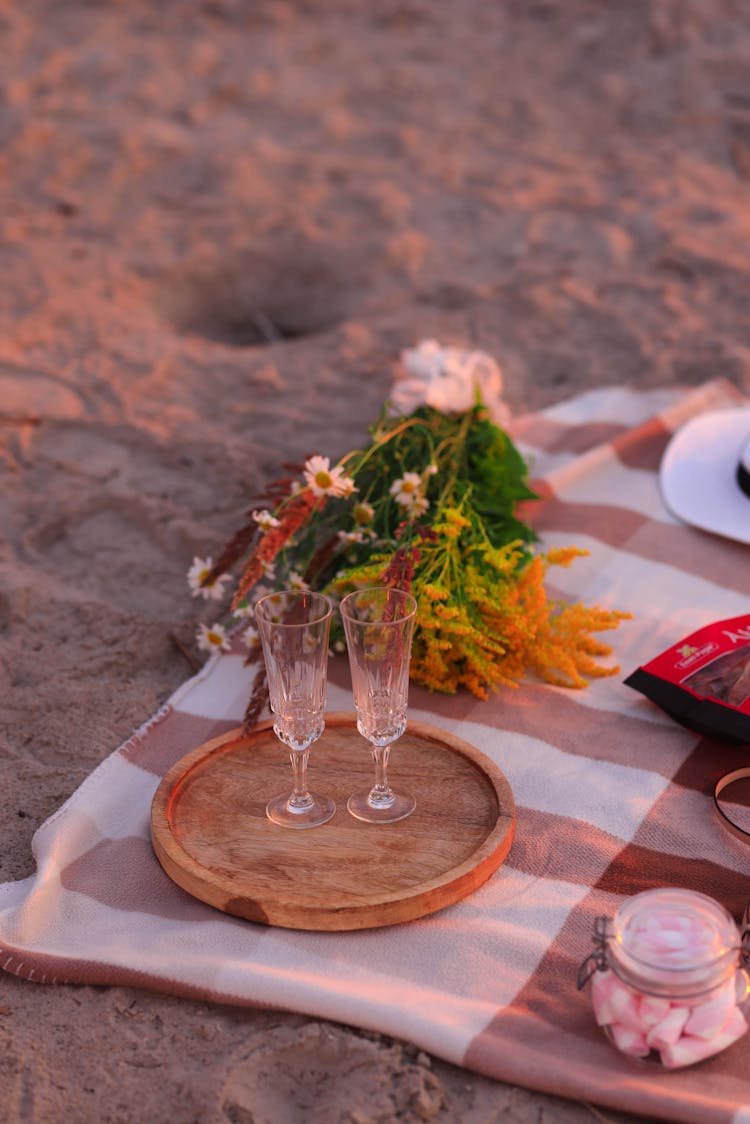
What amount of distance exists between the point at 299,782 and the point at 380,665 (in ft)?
0.88

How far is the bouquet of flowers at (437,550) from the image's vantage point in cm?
210

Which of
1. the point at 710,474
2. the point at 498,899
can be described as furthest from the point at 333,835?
the point at 710,474

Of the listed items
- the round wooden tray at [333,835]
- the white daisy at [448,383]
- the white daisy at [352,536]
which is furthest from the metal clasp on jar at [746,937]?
the white daisy at [448,383]

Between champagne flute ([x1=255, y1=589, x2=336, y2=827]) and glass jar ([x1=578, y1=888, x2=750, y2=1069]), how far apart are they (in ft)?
1.64

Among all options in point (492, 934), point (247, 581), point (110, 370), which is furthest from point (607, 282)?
point (492, 934)

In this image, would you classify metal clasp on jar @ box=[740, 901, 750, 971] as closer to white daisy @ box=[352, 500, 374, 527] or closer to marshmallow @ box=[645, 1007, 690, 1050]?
marshmallow @ box=[645, 1007, 690, 1050]

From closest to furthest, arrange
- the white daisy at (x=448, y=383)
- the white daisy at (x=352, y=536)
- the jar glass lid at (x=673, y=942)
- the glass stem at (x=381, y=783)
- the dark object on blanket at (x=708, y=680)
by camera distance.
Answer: the jar glass lid at (x=673, y=942), the glass stem at (x=381, y=783), the dark object on blanket at (x=708, y=680), the white daisy at (x=352, y=536), the white daisy at (x=448, y=383)

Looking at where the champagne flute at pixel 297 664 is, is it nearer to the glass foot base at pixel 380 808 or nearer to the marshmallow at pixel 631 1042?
the glass foot base at pixel 380 808

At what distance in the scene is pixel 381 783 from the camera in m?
1.82

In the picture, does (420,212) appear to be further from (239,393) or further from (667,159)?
(239,393)

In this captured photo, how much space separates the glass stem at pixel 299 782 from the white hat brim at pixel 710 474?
4.13 ft

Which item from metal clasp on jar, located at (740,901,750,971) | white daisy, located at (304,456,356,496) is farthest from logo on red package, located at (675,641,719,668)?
white daisy, located at (304,456,356,496)

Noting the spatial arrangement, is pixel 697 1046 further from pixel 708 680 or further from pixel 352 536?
pixel 352 536

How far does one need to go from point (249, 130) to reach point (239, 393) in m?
2.23
